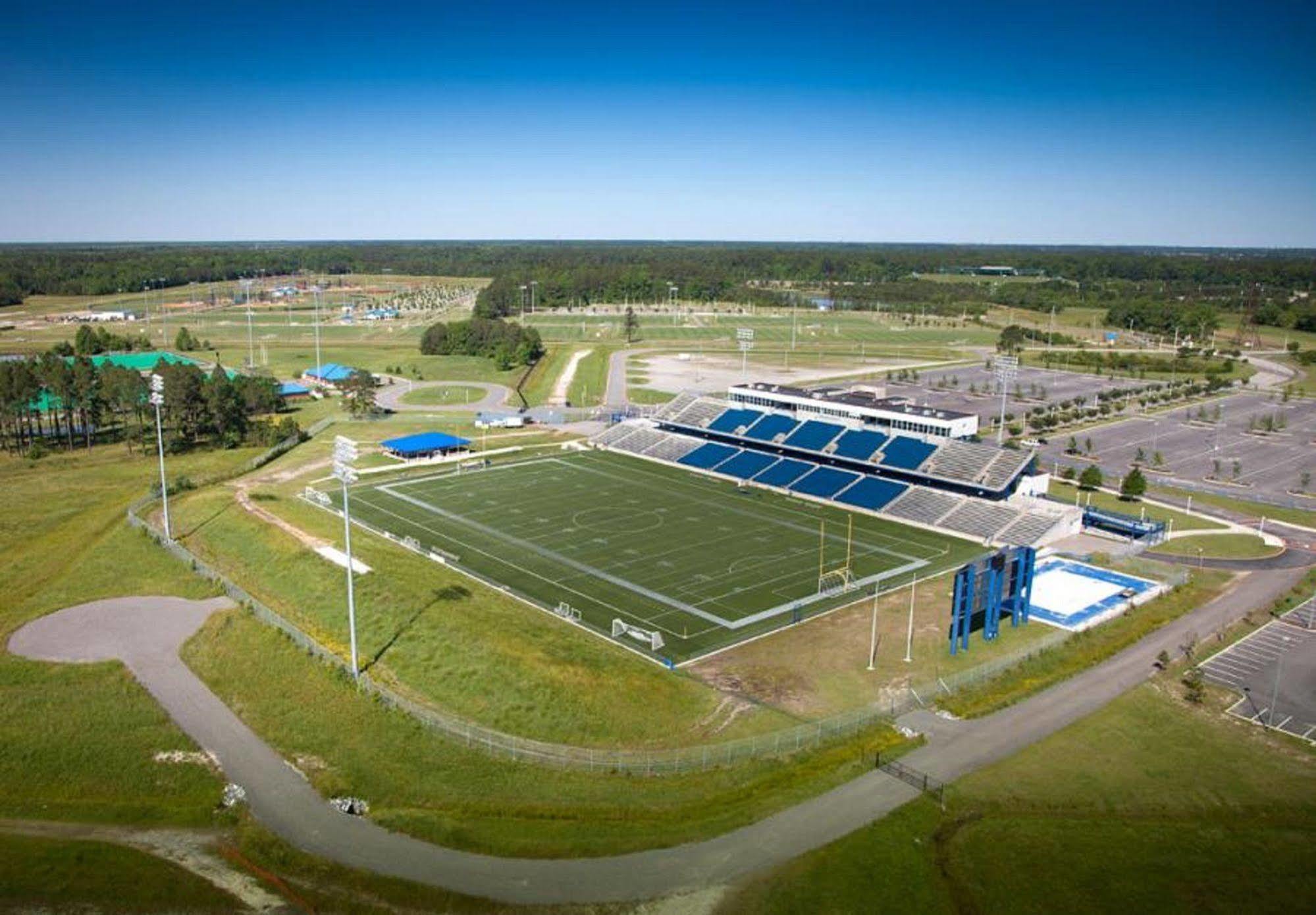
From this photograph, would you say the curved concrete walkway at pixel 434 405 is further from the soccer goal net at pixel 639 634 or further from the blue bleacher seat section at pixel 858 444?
the soccer goal net at pixel 639 634

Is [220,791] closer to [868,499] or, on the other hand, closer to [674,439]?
[868,499]

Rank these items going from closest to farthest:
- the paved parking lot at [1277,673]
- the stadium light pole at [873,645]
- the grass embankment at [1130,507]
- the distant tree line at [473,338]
→ the paved parking lot at [1277,673], the stadium light pole at [873,645], the grass embankment at [1130,507], the distant tree line at [473,338]

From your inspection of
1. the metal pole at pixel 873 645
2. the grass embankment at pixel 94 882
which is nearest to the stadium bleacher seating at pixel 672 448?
the metal pole at pixel 873 645

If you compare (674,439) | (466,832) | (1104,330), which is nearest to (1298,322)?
(1104,330)

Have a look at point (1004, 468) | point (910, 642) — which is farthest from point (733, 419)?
point (910, 642)

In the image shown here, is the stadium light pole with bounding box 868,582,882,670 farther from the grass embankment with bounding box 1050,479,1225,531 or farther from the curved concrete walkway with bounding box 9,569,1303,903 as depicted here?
the grass embankment with bounding box 1050,479,1225,531

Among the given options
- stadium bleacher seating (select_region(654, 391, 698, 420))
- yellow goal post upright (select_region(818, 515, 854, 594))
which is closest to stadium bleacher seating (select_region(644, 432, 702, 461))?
stadium bleacher seating (select_region(654, 391, 698, 420))
